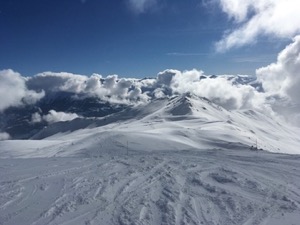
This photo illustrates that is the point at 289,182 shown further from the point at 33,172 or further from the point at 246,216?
the point at 33,172

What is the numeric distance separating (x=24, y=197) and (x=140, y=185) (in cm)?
655

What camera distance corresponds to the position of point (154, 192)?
19.8 m

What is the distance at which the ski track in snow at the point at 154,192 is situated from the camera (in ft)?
52.7

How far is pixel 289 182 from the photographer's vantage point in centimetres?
2162

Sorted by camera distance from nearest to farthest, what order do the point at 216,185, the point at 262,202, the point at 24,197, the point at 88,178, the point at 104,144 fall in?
the point at 262,202, the point at 24,197, the point at 216,185, the point at 88,178, the point at 104,144

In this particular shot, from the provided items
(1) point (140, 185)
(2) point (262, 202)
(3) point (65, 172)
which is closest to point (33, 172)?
(3) point (65, 172)

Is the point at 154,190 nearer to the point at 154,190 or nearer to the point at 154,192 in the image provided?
the point at 154,190

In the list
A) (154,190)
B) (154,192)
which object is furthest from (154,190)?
(154,192)

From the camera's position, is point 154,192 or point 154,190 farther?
point 154,190

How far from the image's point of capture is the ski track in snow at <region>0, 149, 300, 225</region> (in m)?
16.1

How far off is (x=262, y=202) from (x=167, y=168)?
9345mm

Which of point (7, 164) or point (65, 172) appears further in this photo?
point (7, 164)

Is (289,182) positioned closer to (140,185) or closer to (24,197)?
(140,185)

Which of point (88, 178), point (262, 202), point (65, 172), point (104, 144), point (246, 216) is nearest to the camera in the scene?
point (246, 216)
